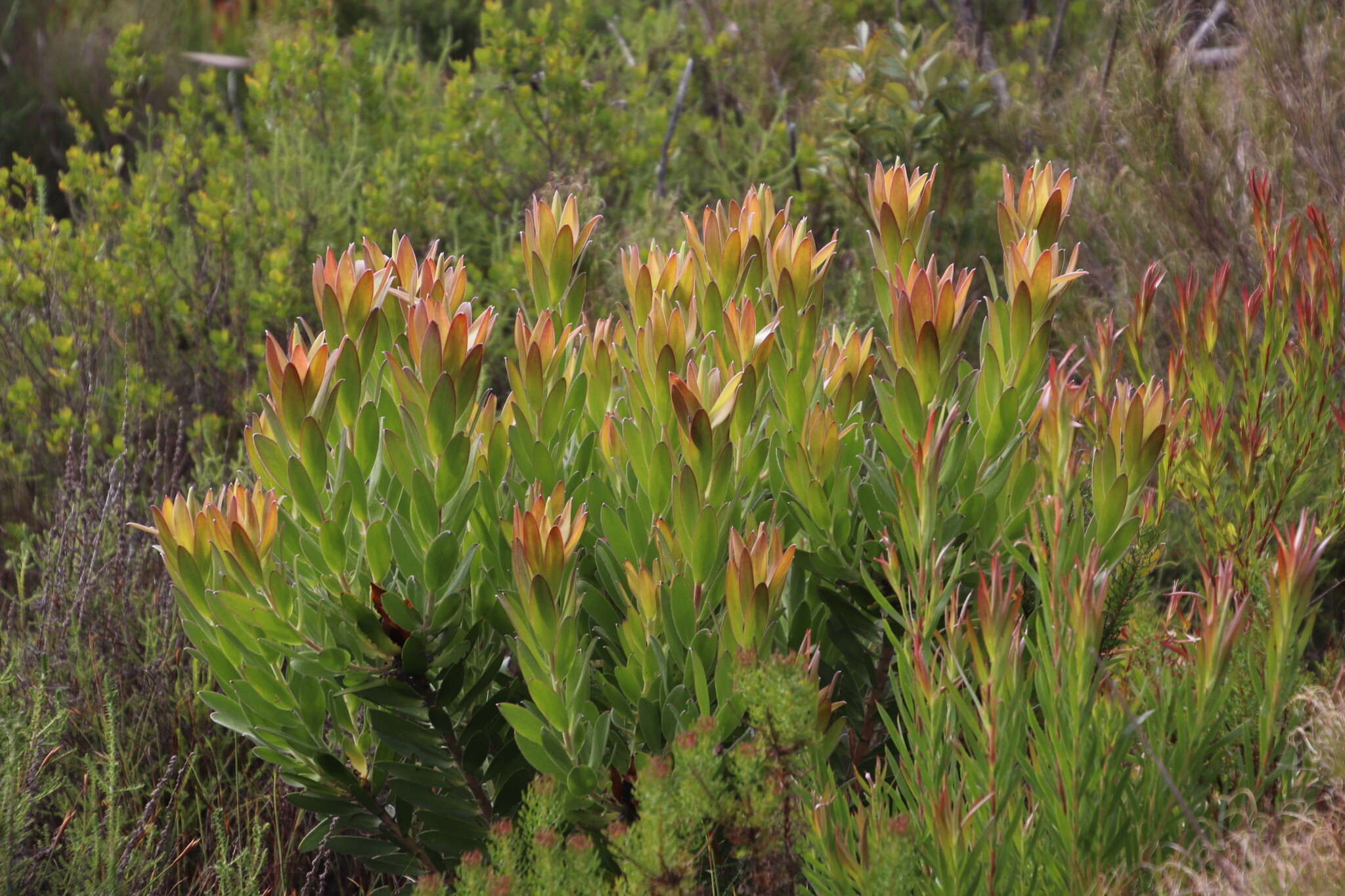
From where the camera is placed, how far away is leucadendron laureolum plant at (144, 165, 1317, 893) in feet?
4.12

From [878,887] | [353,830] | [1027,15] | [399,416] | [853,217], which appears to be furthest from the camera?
[1027,15]

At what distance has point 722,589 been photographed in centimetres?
159

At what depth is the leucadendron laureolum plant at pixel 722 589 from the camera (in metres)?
1.26

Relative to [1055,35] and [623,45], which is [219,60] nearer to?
[623,45]

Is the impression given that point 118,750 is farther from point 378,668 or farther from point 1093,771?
point 1093,771

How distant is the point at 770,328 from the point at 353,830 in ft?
4.76

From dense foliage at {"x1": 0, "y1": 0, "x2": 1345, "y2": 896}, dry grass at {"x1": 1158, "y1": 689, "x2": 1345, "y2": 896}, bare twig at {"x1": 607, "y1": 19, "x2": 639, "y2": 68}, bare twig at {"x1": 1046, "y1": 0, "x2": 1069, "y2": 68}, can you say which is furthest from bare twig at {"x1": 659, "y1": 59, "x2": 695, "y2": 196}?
dry grass at {"x1": 1158, "y1": 689, "x2": 1345, "y2": 896}

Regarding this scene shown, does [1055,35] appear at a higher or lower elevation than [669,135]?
higher

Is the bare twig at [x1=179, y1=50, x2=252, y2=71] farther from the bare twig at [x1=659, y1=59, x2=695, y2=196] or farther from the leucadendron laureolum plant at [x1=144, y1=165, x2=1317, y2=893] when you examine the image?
the leucadendron laureolum plant at [x1=144, y1=165, x2=1317, y2=893]

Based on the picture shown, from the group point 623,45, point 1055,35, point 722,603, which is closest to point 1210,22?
point 1055,35

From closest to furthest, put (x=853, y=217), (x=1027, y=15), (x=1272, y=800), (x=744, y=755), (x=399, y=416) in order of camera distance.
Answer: (x=744, y=755) → (x=1272, y=800) → (x=399, y=416) → (x=853, y=217) → (x=1027, y=15)

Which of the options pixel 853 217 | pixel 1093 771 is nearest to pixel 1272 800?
pixel 1093 771

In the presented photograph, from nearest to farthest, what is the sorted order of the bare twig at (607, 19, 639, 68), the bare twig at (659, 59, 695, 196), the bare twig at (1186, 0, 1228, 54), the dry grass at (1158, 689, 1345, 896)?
the dry grass at (1158, 689, 1345, 896) → the bare twig at (1186, 0, 1228, 54) → the bare twig at (659, 59, 695, 196) → the bare twig at (607, 19, 639, 68)

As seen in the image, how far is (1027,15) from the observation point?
6.66 meters
